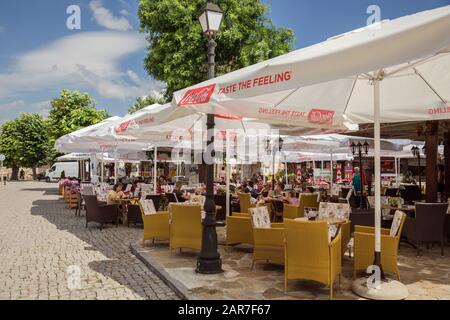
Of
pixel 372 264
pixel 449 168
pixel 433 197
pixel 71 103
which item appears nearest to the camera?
pixel 372 264

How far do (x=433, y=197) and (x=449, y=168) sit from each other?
320 cm

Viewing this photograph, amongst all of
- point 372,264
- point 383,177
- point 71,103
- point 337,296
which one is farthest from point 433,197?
point 71,103

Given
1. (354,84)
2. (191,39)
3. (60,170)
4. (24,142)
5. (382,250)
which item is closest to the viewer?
(382,250)

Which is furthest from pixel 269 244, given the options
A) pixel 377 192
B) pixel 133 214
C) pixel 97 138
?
pixel 97 138

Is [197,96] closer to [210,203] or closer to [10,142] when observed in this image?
[210,203]

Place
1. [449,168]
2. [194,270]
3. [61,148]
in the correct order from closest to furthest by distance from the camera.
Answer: [194,270] → [449,168] → [61,148]

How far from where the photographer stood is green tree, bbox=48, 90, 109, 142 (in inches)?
1357

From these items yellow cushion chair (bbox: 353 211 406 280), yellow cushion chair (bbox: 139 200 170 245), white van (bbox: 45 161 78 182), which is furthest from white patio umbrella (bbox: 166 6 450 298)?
white van (bbox: 45 161 78 182)

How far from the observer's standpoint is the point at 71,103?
116 ft

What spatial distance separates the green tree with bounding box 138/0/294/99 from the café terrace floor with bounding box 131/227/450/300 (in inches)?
440

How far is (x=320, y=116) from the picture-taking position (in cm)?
720

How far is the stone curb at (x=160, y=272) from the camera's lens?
522 cm

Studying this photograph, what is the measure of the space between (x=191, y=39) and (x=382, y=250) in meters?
14.0

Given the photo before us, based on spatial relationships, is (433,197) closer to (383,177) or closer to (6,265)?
(6,265)
